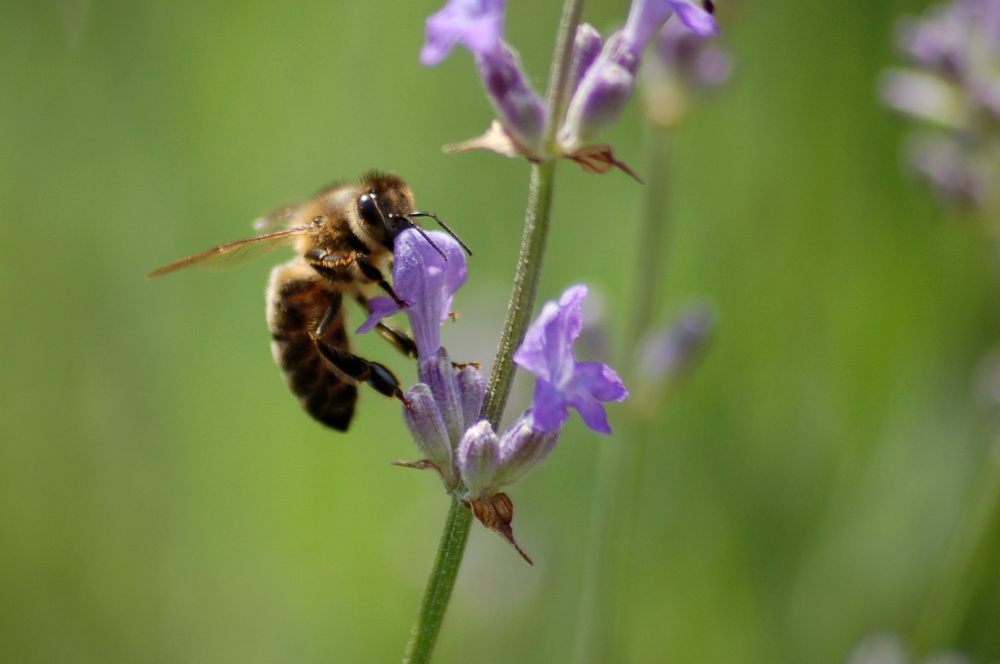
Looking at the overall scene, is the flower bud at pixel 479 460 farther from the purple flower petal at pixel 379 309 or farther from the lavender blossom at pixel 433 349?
the purple flower petal at pixel 379 309

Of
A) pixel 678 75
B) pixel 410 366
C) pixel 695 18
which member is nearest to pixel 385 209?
pixel 695 18

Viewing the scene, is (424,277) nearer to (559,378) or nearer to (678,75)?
(559,378)

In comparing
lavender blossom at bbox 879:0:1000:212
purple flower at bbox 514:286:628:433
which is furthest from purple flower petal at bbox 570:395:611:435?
lavender blossom at bbox 879:0:1000:212

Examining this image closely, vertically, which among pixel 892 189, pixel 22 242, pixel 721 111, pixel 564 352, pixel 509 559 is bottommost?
pixel 509 559

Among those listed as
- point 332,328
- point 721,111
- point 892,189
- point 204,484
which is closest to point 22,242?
point 204,484

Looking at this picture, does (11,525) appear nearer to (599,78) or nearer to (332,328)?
(332,328)

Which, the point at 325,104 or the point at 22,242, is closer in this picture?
the point at 22,242
